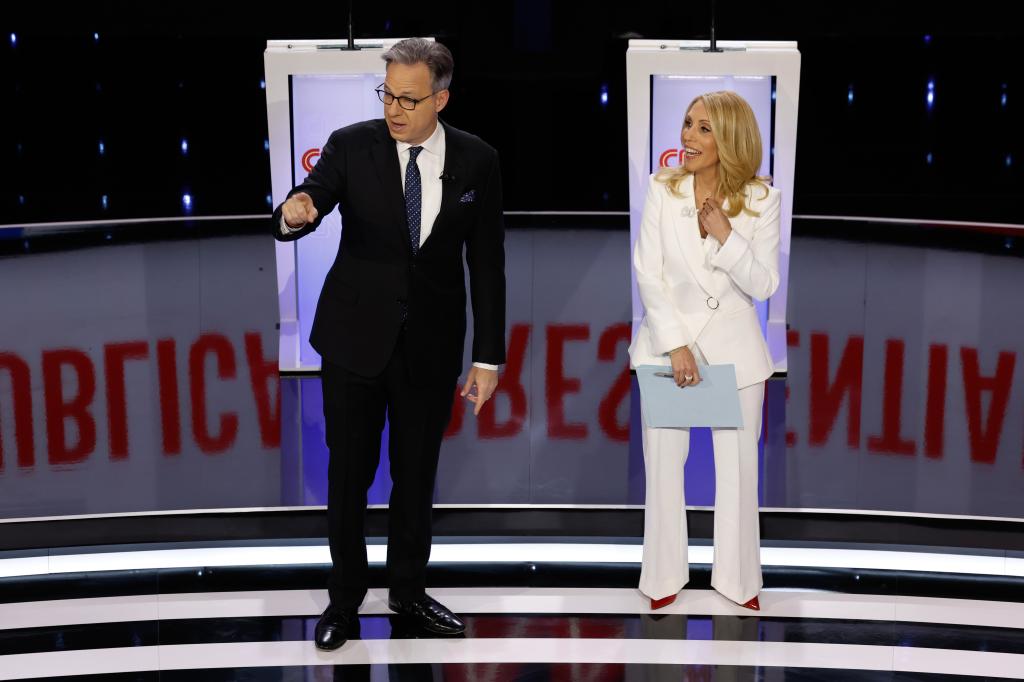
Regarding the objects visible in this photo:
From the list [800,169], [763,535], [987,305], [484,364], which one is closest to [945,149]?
[800,169]

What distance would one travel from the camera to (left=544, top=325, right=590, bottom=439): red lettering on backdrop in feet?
17.6

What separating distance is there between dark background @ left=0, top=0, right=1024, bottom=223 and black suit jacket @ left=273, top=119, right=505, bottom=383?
8426 mm

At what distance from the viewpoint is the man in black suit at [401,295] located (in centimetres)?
330

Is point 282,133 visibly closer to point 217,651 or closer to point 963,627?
point 217,651

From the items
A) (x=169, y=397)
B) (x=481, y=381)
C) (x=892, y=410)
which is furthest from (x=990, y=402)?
(x=169, y=397)

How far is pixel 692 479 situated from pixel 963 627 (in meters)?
1.40

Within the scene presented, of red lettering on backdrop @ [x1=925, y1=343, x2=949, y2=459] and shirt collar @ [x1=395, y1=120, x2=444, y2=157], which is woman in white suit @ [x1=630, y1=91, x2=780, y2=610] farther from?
red lettering on backdrop @ [x1=925, y1=343, x2=949, y2=459]

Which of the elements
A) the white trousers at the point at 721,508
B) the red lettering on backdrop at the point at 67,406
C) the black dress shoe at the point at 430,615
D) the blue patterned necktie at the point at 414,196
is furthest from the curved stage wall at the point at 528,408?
the blue patterned necktie at the point at 414,196

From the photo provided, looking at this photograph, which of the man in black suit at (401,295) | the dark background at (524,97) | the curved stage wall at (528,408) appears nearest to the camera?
the man in black suit at (401,295)

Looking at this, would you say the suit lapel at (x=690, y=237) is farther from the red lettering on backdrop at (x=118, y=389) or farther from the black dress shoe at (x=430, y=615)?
the red lettering on backdrop at (x=118, y=389)

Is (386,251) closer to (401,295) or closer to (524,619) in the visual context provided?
(401,295)

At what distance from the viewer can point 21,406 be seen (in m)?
5.64

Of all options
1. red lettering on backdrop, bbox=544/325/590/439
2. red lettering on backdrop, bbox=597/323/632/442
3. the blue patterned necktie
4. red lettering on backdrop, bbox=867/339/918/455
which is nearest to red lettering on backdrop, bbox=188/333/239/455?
red lettering on backdrop, bbox=544/325/590/439

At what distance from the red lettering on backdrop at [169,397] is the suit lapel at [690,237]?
2.46 metres
